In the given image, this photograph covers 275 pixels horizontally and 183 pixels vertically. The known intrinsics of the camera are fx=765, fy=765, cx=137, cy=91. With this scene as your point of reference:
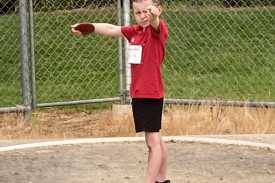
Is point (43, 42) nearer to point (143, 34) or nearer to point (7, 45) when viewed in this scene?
point (7, 45)

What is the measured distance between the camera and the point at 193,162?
18.5ft

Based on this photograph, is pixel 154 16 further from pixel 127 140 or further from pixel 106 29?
pixel 127 140

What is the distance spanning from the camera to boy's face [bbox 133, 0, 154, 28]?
14.9ft

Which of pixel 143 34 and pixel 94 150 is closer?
pixel 143 34

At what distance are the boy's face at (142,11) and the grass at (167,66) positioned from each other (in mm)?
4205

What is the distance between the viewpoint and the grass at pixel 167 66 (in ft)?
32.6

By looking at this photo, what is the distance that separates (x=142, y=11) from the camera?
4.57 meters

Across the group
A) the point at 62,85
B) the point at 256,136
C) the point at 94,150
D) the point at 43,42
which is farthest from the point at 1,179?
the point at 43,42

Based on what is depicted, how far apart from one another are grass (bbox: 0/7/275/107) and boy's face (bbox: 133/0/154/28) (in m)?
4.20

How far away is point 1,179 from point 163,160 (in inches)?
45.9

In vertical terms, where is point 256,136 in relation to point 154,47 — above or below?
below

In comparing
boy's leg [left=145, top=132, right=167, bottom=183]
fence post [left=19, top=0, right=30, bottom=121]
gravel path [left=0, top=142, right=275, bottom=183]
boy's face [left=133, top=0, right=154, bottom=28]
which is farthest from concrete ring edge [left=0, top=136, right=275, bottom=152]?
boy's face [left=133, top=0, right=154, bottom=28]

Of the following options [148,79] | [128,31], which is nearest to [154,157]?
[148,79]

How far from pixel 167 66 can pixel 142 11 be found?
6.85m
